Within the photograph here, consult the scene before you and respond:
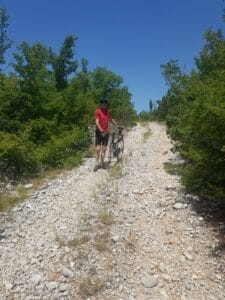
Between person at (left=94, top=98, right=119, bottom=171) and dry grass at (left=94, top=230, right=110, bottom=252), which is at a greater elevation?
person at (left=94, top=98, right=119, bottom=171)

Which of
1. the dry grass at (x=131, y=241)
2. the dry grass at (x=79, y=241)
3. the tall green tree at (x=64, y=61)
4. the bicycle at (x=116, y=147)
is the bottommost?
the dry grass at (x=131, y=241)

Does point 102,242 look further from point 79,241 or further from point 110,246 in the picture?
point 79,241

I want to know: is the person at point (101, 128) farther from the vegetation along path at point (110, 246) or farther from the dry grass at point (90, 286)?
the dry grass at point (90, 286)

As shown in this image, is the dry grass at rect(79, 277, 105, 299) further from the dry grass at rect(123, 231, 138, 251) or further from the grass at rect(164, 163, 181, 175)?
the grass at rect(164, 163, 181, 175)

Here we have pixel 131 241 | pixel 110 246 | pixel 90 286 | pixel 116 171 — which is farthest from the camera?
pixel 116 171

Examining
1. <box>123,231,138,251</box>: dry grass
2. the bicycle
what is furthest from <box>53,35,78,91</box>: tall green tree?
<box>123,231,138,251</box>: dry grass

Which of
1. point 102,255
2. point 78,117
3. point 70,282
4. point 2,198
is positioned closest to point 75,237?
point 102,255

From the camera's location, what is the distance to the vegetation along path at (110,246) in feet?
20.9

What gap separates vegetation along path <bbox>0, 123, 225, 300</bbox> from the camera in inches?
250

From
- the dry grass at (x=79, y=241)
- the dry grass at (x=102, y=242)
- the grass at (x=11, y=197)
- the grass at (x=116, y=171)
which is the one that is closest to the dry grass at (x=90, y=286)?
the dry grass at (x=102, y=242)

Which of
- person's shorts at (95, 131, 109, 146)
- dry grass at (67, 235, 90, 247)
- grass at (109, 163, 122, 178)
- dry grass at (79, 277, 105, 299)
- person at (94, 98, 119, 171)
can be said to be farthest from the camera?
person's shorts at (95, 131, 109, 146)

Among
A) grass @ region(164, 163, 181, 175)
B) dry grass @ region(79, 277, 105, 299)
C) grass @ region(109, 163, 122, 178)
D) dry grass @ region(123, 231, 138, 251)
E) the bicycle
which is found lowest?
dry grass @ region(79, 277, 105, 299)

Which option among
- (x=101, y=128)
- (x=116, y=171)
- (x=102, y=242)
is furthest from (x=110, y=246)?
(x=101, y=128)

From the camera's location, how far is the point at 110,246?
25.1ft
